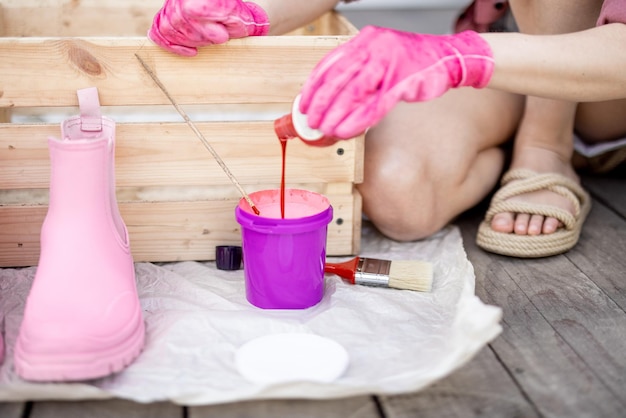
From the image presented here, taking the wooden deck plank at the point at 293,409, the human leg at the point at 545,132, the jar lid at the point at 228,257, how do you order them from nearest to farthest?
the wooden deck plank at the point at 293,409, the jar lid at the point at 228,257, the human leg at the point at 545,132

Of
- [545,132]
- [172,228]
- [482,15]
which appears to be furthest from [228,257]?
[482,15]

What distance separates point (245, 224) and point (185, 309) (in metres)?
0.16

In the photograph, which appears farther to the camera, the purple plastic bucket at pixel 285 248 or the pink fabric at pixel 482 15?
the pink fabric at pixel 482 15

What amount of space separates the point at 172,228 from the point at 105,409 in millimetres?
443

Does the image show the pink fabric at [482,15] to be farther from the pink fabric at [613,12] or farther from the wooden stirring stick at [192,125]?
the wooden stirring stick at [192,125]

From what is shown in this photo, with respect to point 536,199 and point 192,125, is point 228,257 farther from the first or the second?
point 536,199

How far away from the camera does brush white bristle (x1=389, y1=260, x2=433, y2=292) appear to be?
1.17 metres

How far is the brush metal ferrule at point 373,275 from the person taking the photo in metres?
1.19

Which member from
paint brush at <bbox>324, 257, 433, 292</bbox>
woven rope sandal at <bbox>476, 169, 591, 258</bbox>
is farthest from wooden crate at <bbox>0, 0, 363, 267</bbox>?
woven rope sandal at <bbox>476, 169, 591, 258</bbox>

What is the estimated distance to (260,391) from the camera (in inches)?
34.1

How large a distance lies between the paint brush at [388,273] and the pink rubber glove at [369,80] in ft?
1.16

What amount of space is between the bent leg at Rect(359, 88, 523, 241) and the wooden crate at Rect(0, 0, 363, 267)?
0.06 meters

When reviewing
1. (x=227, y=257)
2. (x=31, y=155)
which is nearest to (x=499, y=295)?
(x=227, y=257)

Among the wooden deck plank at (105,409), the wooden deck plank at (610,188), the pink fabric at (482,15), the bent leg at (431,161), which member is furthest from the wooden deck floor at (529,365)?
the pink fabric at (482,15)
